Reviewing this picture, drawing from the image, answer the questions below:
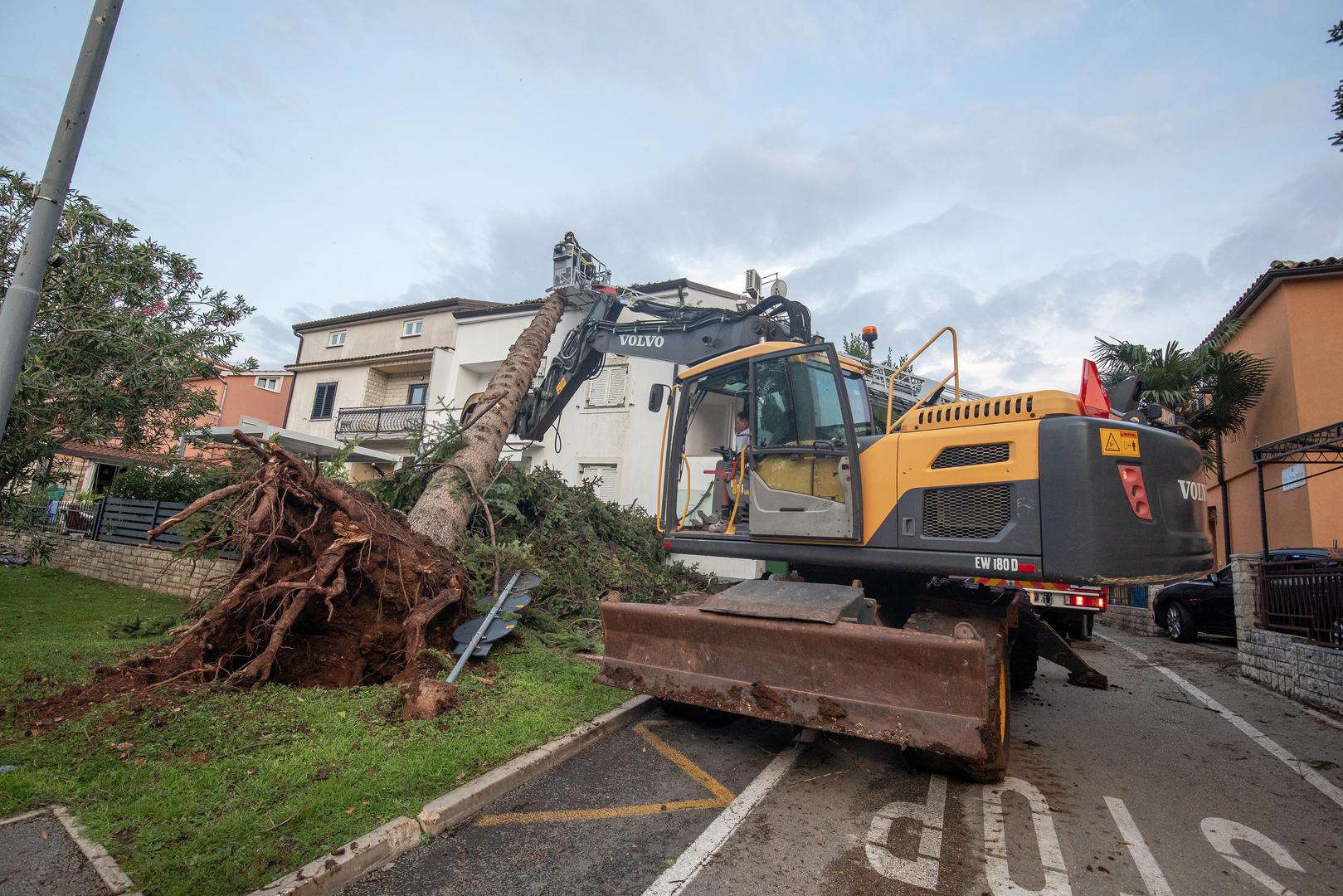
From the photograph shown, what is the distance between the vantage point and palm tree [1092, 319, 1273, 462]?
46.8ft

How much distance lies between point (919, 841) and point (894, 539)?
1.82 meters

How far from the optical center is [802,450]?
5.06 metres

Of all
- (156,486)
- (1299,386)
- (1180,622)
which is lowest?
(1180,622)

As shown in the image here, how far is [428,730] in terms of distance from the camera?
4.61m

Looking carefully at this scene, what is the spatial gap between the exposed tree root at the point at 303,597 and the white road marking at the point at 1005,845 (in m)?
4.40

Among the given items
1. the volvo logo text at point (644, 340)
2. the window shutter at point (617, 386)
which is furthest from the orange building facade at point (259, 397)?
the volvo logo text at point (644, 340)

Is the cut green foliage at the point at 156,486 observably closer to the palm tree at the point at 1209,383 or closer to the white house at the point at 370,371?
the white house at the point at 370,371

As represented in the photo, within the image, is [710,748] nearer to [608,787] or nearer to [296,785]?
[608,787]

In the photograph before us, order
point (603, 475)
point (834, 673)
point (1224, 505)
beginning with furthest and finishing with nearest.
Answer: point (603, 475)
point (1224, 505)
point (834, 673)

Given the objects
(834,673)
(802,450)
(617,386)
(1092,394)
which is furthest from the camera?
(617,386)

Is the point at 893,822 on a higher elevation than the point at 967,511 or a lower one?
lower

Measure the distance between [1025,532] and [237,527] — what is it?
615cm

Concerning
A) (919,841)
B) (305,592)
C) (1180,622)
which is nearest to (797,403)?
(919,841)

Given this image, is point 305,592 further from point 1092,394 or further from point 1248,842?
point 1248,842
